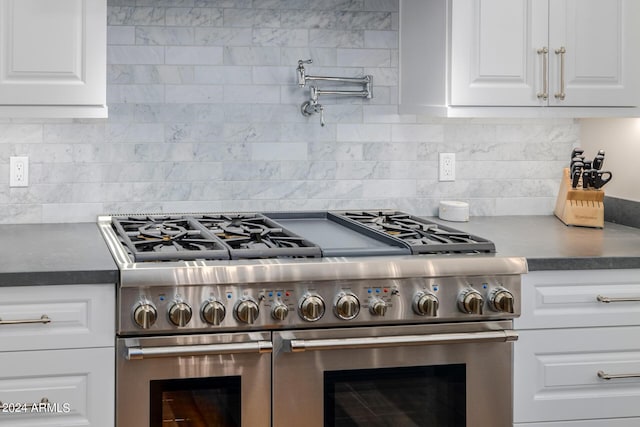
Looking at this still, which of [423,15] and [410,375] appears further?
[423,15]

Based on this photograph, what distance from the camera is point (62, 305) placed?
8.02 ft

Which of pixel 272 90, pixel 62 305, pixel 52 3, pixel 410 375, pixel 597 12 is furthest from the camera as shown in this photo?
pixel 272 90

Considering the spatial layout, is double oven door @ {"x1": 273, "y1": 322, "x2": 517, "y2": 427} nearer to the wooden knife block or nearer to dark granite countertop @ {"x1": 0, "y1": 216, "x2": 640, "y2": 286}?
dark granite countertop @ {"x1": 0, "y1": 216, "x2": 640, "y2": 286}

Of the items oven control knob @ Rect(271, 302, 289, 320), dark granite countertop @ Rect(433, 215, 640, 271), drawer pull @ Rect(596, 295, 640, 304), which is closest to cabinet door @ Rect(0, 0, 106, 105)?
oven control knob @ Rect(271, 302, 289, 320)

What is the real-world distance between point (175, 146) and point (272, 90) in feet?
1.39

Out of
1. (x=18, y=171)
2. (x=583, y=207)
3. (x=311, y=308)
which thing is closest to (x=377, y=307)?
(x=311, y=308)

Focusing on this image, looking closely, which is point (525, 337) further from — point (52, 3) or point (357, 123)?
point (52, 3)

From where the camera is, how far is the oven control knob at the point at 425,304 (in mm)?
2568

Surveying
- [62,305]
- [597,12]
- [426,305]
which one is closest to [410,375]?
[426,305]

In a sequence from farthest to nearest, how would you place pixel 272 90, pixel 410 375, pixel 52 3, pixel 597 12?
pixel 272 90 → pixel 597 12 → pixel 52 3 → pixel 410 375

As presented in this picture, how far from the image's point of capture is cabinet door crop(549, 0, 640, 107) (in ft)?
10.4

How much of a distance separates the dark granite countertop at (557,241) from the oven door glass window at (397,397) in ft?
1.40

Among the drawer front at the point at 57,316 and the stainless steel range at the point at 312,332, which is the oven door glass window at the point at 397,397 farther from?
the drawer front at the point at 57,316

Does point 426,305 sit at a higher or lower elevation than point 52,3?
lower
